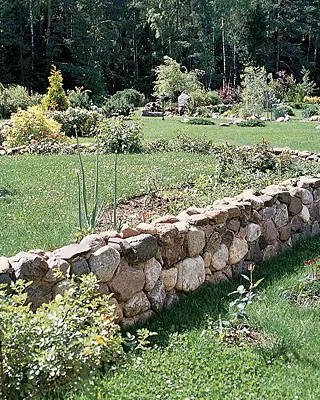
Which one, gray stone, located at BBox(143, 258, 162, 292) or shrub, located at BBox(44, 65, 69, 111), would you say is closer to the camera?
gray stone, located at BBox(143, 258, 162, 292)

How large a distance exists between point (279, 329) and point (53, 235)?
2.17m

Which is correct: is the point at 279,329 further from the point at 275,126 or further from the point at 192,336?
the point at 275,126


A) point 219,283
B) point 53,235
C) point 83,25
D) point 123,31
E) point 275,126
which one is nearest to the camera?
point 219,283

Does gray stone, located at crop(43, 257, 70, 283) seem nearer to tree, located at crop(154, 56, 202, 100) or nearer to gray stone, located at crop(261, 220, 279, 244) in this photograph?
gray stone, located at crop(261, 220, 279, 244)

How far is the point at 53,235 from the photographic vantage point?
443 centimetres

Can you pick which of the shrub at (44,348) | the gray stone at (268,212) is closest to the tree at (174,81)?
the gray stone at (268,212)

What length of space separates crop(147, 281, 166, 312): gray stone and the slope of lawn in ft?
0.24

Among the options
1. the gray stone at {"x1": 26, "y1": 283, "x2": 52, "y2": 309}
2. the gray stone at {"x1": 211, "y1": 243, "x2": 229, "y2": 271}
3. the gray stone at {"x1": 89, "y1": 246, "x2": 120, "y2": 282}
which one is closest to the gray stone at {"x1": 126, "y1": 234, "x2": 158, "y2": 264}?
the gray stone at {"x1": 89, "y1": 246, "x2": 120, "y2": 282}

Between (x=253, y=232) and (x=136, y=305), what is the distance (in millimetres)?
1504

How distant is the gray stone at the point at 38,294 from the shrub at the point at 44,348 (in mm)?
185

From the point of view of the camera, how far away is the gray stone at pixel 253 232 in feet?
14.1

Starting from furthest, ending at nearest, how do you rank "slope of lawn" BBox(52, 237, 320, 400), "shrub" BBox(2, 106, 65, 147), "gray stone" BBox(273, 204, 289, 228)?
"shrub" BBox(2, 106, 65, 147) → "gray stone" BBox(273, 204, 289, 228) → "slope of lawn" BBox(52, 237, 320, 400)

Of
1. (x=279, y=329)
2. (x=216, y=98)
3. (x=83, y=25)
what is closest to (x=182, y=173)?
(x=279, y=329)

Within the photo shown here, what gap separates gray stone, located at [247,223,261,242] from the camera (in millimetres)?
4301
